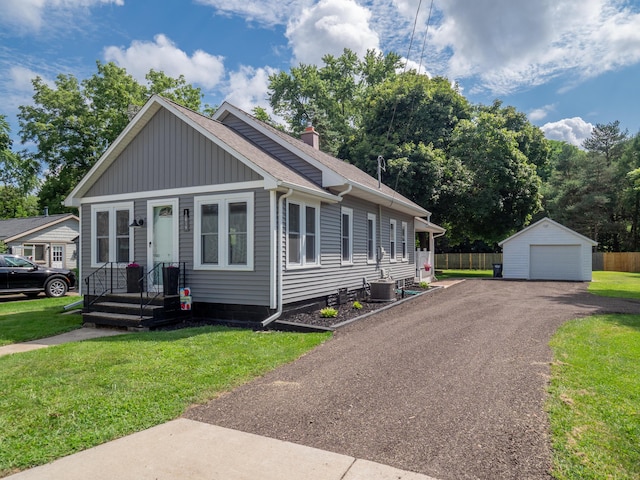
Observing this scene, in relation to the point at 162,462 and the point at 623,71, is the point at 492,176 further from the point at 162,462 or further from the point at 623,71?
the point at 162,462

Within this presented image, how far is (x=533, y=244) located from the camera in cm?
2284

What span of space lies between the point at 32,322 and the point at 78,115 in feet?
78.4

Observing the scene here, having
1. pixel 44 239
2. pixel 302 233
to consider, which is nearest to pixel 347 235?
pixel 302 233

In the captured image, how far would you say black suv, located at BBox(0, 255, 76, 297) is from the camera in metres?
14.2

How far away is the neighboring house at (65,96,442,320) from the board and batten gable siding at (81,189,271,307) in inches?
0.9

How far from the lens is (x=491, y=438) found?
346 cm

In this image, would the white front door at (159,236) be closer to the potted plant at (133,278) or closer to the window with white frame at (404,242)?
the potted plant at (133,278)

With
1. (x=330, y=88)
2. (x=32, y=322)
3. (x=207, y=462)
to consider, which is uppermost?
(x=330, y=88)

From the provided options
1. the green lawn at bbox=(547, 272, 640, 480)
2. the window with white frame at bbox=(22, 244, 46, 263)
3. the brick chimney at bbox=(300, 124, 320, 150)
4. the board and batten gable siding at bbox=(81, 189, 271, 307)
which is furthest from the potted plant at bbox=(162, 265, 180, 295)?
the window with white frame at bbox=(22, 244, 46, 263)

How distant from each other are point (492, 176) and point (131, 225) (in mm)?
20576

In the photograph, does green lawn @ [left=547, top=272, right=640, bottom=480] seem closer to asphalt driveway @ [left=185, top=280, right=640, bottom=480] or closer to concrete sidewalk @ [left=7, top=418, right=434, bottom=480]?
asphalt driveway @ [left=185, top=280, right=640, bottom=480]

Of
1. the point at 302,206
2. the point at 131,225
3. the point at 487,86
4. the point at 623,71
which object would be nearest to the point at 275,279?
the point at 302,206

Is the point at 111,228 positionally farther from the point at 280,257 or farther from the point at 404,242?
the point at 404,242

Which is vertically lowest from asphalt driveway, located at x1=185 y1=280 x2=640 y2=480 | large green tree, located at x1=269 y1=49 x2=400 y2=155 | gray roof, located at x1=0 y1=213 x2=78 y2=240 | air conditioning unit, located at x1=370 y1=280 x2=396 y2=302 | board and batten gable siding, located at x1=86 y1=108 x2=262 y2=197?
asphalt driveway, located at x1=185 y1=280 x2=640 y2=480
